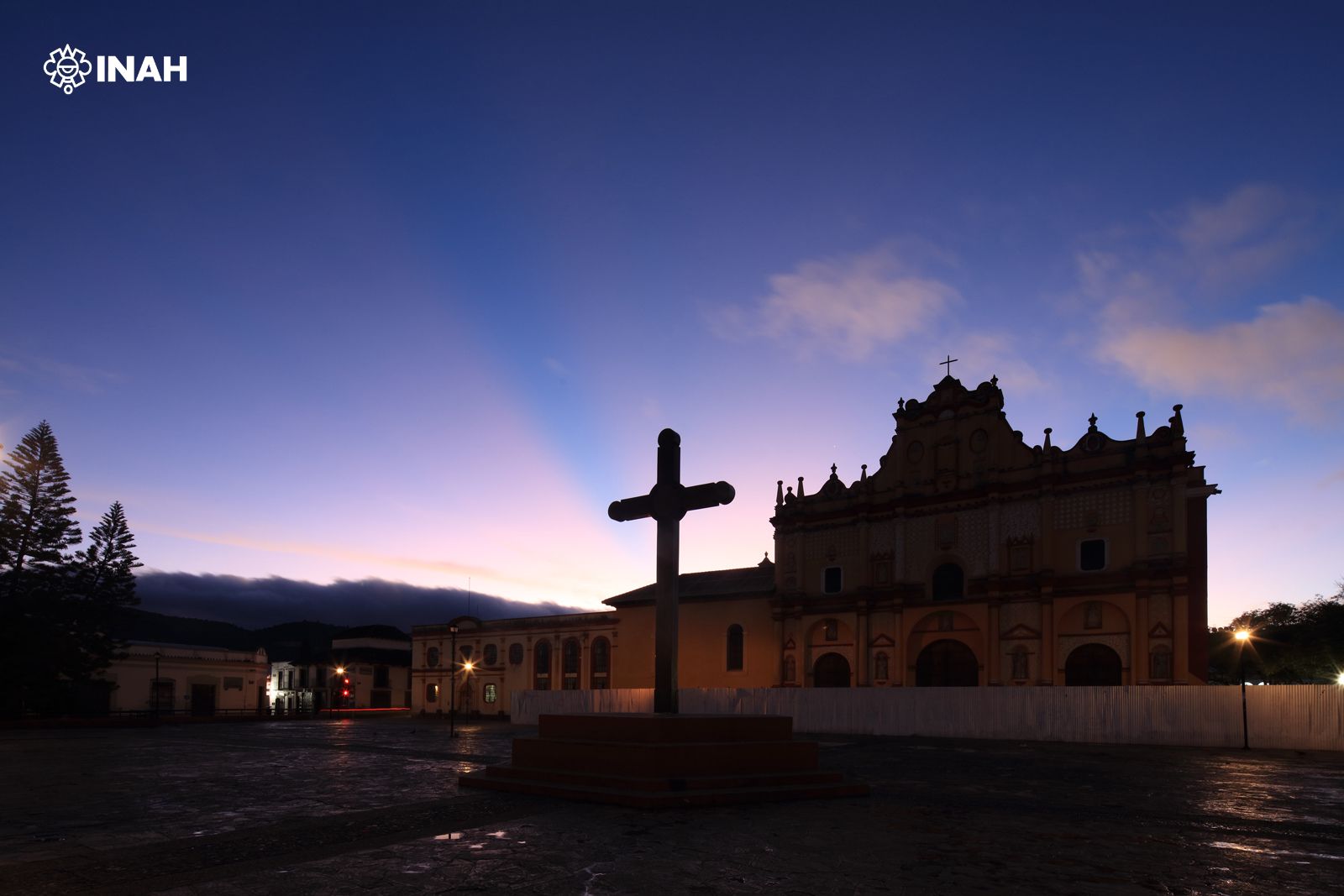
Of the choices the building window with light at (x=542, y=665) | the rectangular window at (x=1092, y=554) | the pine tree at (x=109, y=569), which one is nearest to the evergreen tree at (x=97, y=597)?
the pine tree at (x=109, y=569)

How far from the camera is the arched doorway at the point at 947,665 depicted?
4081cm

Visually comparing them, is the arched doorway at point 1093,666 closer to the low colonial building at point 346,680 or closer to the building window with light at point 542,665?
the building window with light at point 542,665

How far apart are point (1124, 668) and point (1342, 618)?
95.5 feet

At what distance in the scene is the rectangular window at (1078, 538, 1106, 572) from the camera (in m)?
38.2

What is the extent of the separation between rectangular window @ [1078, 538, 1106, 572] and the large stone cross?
2835cm

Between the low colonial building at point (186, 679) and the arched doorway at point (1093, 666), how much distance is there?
161 ft

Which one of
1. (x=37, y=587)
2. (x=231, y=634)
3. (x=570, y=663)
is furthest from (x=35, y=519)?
(x=231, y=634)

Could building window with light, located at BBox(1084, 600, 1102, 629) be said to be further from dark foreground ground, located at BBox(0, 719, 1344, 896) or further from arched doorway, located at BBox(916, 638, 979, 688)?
dark foreground ground, located at BBox(0, 719, 1344, 896)

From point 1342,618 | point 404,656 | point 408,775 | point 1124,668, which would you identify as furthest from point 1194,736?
point 404,656

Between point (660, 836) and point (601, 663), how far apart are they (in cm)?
4696

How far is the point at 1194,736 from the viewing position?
29766 millimetres

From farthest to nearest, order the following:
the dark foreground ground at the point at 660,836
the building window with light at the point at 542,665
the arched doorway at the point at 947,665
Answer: the building window with light at the point at 542,665
the arched doorway at the point at 947,665
the dark foreground ground at the point at 660,836

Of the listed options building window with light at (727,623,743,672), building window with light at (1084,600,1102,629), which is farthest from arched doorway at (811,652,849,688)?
building window with light at (1084,600,1102,629)

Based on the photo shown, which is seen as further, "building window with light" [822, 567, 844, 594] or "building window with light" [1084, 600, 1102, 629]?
"building window with light" [822, 567, 844, 594]
